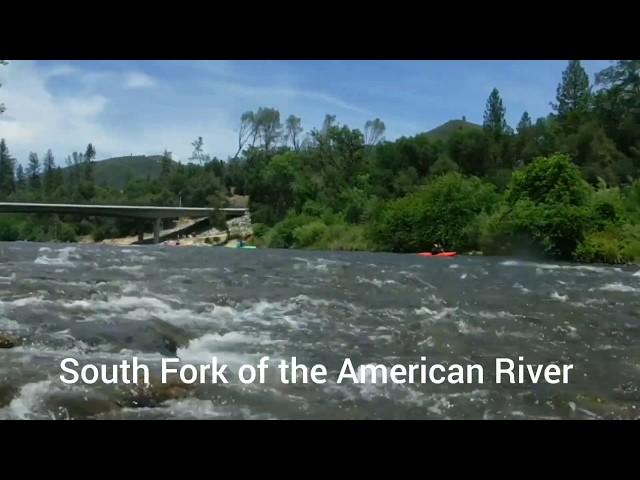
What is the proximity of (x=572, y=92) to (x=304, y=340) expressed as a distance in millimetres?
50221

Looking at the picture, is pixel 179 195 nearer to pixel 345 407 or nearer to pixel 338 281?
pixel 338 281

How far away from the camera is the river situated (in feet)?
13.4

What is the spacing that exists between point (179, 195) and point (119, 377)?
42388 mm

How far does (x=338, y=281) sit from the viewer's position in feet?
41.1

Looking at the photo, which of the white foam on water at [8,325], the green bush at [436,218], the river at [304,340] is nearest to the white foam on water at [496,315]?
the river at [304,340]

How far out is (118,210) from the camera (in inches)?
1357

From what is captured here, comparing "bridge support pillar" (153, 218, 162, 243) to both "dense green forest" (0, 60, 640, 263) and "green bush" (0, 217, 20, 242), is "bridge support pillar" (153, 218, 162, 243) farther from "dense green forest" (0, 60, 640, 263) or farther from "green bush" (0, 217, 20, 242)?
"green bush" (0, 217, 20, 242)

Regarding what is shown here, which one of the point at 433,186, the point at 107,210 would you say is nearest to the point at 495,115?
the point at 433,186

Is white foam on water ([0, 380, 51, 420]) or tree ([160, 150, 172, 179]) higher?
tree ([160, 150, 172, 179])

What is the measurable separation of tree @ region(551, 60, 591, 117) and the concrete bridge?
28218 millimetres

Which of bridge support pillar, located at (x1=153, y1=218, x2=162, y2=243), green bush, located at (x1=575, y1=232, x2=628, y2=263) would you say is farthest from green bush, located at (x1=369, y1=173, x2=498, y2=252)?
bridge support pillar, located at (x1=153, y1=218, x2=162, y2=243)

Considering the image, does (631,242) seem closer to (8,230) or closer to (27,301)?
(27,301)
